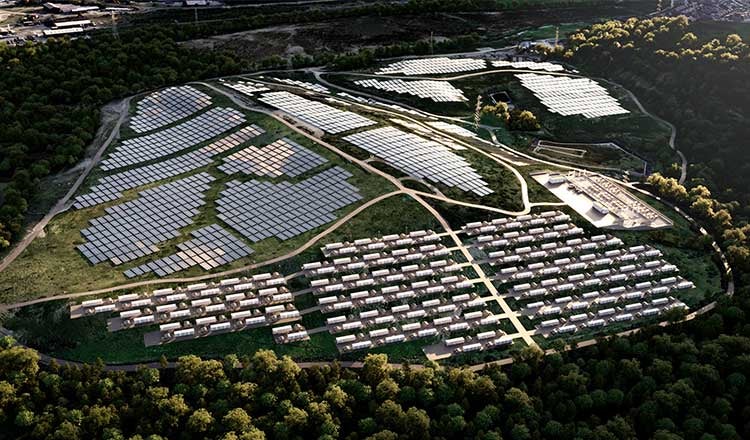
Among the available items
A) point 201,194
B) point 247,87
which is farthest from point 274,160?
point 247,87

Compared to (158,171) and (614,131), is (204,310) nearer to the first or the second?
(158,171)

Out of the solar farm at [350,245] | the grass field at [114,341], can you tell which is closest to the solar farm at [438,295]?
the solar farm at [350,245]

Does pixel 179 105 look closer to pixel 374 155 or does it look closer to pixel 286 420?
pixel 374 155

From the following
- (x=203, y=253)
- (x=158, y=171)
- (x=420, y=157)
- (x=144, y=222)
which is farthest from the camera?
(x=420, y=157)

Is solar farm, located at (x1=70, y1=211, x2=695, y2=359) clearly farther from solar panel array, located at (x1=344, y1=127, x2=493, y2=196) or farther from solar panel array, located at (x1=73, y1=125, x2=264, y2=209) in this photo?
solar panel array, located at (x1=73, y1=125, x2=264, y2=209)

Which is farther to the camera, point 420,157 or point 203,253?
point 420,157
